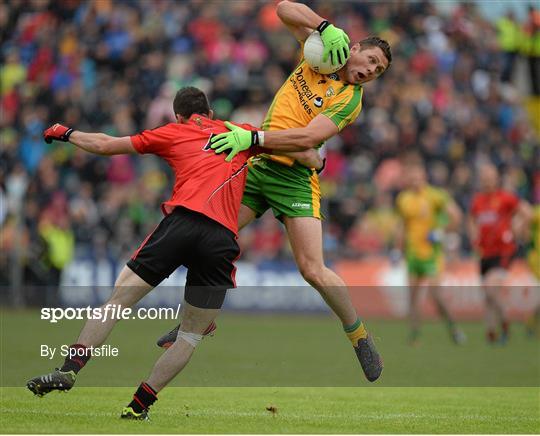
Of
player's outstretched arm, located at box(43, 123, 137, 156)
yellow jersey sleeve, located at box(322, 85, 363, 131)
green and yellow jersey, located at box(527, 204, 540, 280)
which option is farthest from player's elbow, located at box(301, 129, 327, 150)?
green and yellow jersey, located at box(527, 204, 540, 280)

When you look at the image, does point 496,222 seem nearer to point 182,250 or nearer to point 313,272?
point 313,272

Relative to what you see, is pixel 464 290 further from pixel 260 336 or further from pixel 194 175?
pixel 194 175

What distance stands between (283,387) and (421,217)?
7631 mm

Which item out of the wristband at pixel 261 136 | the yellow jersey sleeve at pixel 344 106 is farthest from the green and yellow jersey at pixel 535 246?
the wristband at pixel 261 136

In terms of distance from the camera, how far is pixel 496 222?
18.3 meters

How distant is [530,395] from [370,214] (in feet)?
35.7

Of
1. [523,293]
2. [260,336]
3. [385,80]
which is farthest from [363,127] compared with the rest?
[260,336]

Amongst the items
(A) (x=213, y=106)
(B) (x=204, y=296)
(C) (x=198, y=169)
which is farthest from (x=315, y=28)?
(A) (x=213, y=106)

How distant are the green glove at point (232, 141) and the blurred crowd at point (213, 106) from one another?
483 inches

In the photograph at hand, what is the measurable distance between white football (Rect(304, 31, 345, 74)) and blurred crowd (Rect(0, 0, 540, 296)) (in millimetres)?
11599

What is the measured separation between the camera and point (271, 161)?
9.97m

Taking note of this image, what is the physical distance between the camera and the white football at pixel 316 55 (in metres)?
9.63

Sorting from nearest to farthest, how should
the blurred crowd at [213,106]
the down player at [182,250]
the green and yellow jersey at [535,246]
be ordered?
1. the down player at [182,250]
2. the green and yellow jersey at [535,246]
3. the blurred crowd at [213,106]

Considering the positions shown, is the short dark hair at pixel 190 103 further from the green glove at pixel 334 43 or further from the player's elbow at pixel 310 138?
the green glove at pixel 334 43
